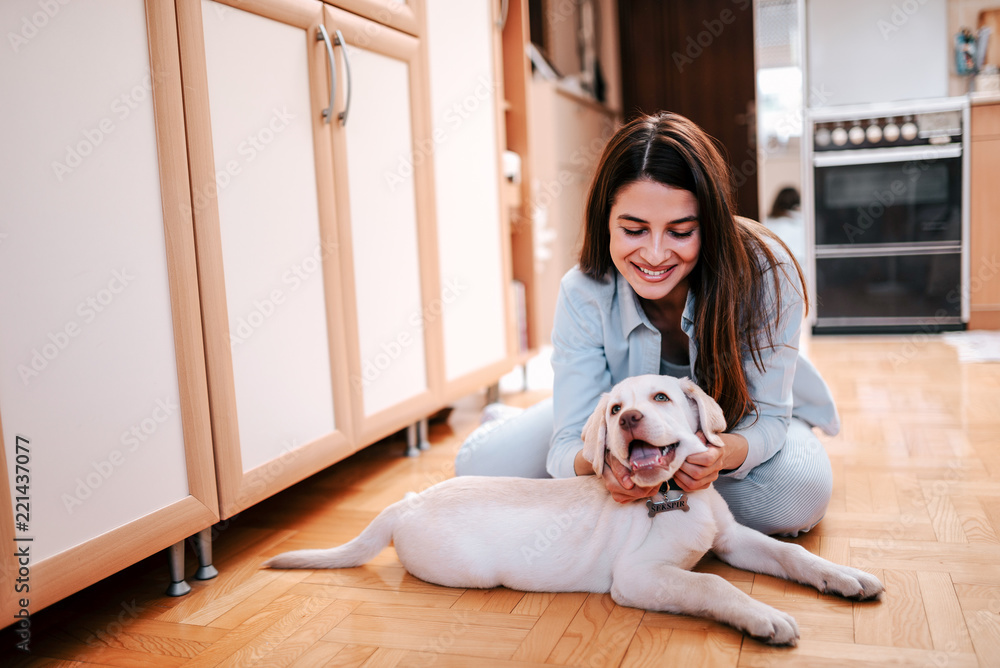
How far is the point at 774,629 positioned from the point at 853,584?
0.21 metres

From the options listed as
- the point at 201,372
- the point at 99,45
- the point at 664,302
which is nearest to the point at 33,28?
the point at 99,45

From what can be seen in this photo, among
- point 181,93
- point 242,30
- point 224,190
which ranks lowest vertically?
point 224,190

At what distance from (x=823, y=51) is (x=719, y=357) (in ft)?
11.4

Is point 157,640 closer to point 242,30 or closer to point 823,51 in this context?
→ point 242,30

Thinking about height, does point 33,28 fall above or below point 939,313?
→ above

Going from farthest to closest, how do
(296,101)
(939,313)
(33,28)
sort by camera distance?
1. (939,313)
2. (296,101)
3. (33,28)

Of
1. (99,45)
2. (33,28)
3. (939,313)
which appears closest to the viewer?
(33,28)

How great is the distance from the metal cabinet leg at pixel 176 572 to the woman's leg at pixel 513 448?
633 millimetres

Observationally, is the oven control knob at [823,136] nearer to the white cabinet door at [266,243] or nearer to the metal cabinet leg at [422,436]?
the metal cabinet leg at [422,436]

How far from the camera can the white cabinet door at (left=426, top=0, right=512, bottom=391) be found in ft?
7.84

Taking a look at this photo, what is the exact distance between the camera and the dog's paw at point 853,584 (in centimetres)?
123

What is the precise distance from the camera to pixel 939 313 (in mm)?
3996

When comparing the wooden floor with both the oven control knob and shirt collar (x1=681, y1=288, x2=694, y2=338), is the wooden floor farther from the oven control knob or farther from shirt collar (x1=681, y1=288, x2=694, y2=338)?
the oven control knob

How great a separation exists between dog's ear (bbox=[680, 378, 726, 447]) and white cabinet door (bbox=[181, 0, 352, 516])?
0.83 m
